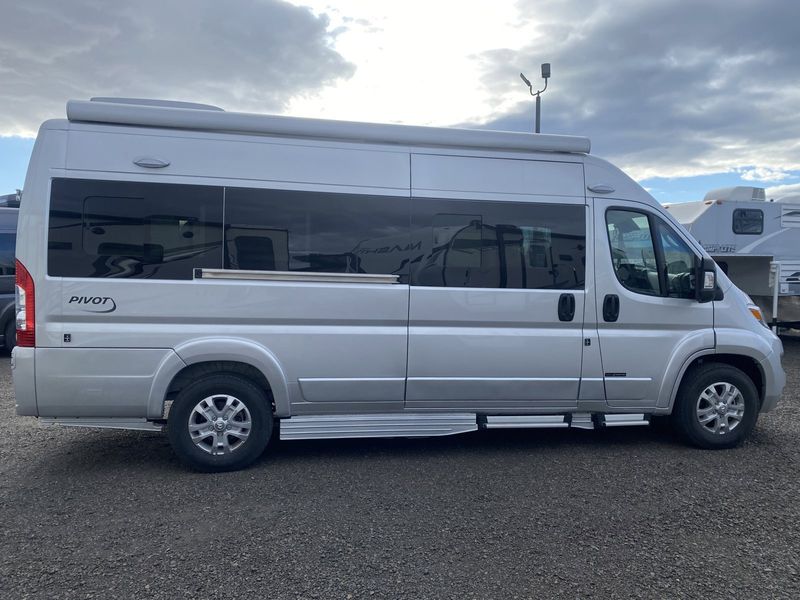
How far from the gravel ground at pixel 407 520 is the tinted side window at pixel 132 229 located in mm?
1612

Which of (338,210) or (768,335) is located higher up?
(338,210)

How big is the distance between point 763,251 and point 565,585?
10.5m

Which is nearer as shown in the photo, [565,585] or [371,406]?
[565,585]

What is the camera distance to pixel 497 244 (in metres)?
5.26

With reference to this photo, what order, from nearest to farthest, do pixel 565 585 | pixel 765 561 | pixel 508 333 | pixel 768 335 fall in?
pixel 565 585 → pixel 765 561 → pixel 508 333 → pixel 768 335

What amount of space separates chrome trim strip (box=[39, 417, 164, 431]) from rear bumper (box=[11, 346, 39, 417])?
7.7 inches

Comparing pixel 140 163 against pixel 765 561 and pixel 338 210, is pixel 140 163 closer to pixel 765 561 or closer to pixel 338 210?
pixel 338 210

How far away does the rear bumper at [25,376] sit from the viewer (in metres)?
4.62

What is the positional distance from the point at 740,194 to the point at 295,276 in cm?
1016

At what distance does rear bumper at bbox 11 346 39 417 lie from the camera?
4.62 meters

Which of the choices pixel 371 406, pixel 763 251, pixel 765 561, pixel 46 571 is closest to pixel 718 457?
pixel 765 561

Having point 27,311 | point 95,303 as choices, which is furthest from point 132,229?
point 27,311

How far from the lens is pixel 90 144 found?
4766mm

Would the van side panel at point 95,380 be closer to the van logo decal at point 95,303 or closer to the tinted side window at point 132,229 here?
the van logo decal at point 95,303
